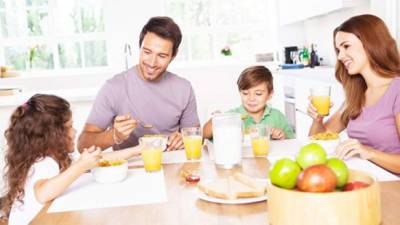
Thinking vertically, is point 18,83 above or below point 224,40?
below

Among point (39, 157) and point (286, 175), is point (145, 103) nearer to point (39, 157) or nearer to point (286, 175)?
point (39, 157)

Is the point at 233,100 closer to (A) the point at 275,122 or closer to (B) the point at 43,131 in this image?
(A) the point at 275,122

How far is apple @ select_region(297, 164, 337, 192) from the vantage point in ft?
3.25

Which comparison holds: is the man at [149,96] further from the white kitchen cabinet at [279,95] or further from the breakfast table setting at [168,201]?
the white kitchen cabinet at [279,95]

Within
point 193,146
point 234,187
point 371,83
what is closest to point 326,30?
point 371,83

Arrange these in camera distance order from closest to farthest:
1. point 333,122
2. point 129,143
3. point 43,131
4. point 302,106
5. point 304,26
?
1. point 43,131
2. point 333,122
3. point 129,143
4. point 302,106
5. point 304,26

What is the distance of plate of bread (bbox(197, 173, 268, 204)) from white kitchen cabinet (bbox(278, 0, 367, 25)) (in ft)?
7.94

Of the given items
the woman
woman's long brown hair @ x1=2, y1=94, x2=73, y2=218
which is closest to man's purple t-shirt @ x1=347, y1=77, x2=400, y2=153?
the woman

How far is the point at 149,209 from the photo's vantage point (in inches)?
49.9

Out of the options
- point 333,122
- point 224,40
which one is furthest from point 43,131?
point 224,40

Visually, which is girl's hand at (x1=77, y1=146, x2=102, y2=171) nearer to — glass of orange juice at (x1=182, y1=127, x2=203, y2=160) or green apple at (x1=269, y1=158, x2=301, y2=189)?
glass of orange juice at (x1=182, y1=127, x2=203, y2=160)

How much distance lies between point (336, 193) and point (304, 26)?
16.2 feet

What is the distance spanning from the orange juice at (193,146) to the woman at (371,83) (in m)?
0.60

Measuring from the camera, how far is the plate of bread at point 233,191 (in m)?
1.27
